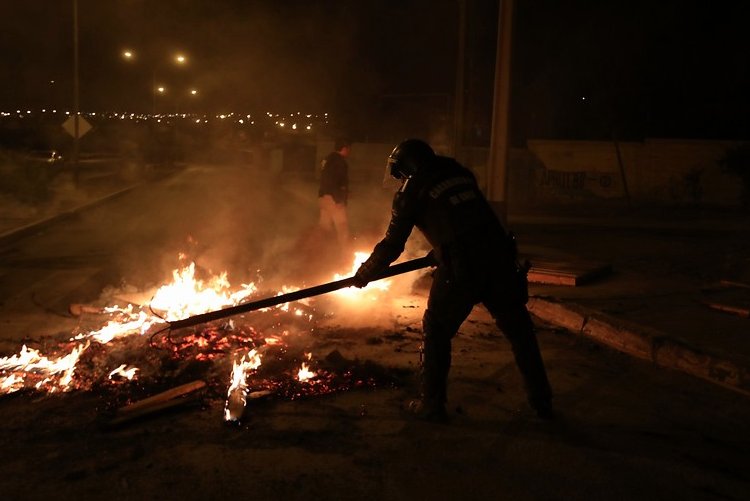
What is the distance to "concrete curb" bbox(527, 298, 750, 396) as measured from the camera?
15.1ft

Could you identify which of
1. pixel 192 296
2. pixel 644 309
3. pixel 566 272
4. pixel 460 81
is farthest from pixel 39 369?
pixel 460 81

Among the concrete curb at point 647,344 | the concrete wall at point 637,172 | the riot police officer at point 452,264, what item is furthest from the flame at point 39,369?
the concrete wall at point 637,172

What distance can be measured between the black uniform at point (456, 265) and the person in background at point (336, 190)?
531 cm

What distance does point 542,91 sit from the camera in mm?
30578

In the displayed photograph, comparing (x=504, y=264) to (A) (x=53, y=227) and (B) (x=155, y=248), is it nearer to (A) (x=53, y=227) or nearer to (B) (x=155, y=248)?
(B) (x=155, y=248)

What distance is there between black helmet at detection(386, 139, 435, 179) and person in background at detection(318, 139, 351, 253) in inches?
202

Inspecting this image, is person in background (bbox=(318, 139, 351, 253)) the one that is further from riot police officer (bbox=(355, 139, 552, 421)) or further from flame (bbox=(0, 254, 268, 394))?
riot police officer (bbox=(355, 139, 552, 421))

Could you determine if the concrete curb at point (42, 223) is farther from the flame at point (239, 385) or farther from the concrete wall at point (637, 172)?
the concrete wall at point (637, 172)

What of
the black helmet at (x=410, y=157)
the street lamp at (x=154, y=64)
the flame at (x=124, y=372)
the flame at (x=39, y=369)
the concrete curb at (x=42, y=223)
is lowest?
the concrete curb at (x=42, y=223)

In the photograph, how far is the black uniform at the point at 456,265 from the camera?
390 cm

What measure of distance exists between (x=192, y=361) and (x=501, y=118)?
510cm

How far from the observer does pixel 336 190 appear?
938cm

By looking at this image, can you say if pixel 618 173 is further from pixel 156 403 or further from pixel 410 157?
pixel 156 403

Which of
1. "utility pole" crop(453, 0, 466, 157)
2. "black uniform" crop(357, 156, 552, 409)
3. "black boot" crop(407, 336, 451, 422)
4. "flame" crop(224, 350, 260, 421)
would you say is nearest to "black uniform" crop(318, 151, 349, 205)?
"flame" crop(224, 350, 260, 421)
